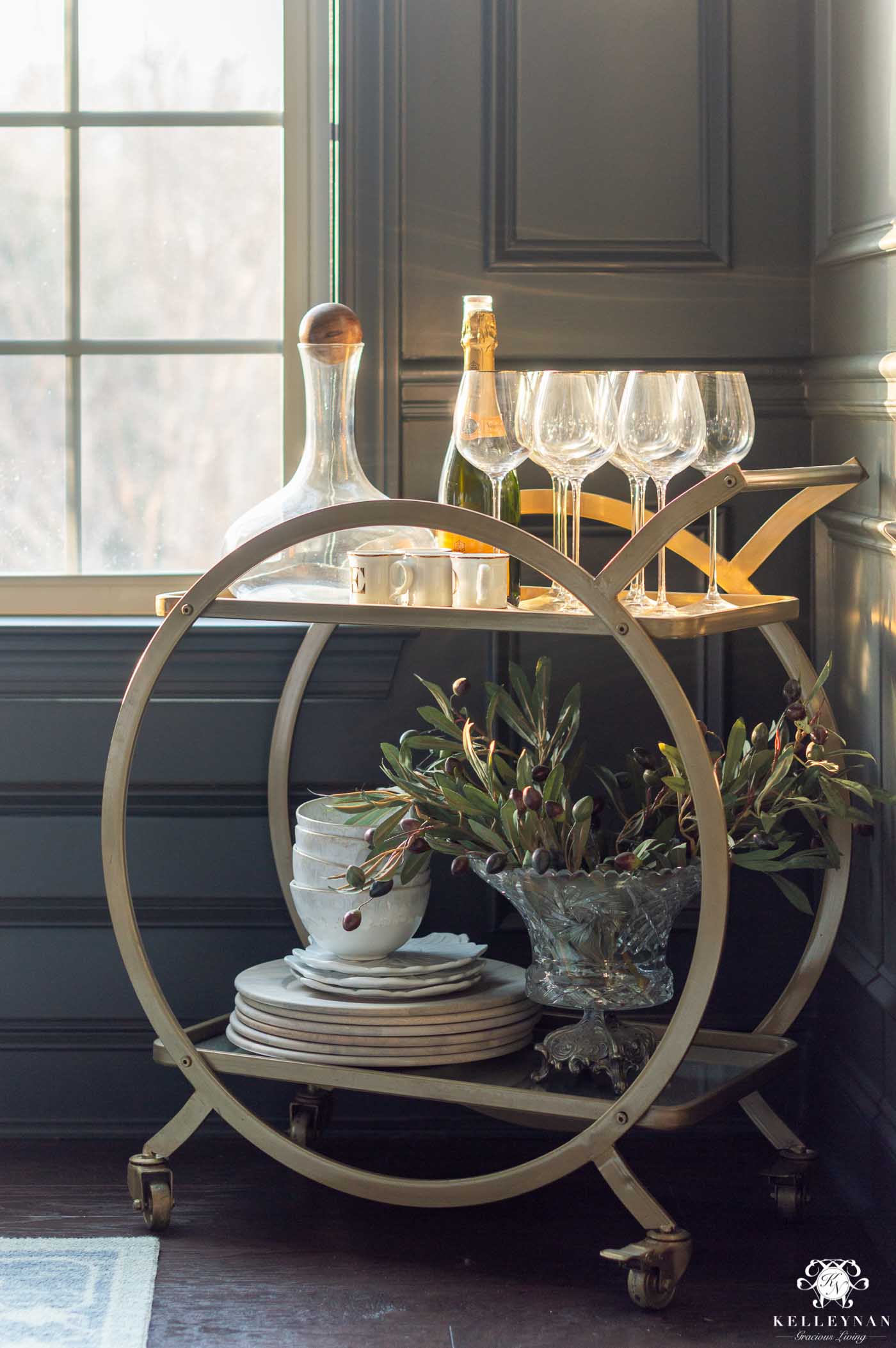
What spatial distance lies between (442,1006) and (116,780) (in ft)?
1.56

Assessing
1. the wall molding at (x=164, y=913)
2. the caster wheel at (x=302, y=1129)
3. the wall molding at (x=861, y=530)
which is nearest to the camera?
the wall molding at (x=861, y=530)

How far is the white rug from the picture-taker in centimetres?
163

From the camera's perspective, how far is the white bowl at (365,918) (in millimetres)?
1857

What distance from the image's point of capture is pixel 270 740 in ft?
7.18

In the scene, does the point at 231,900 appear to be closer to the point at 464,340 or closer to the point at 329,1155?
the point at 329,1155

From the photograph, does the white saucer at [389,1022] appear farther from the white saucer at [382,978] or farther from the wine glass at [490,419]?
the wine glass at [490,419]

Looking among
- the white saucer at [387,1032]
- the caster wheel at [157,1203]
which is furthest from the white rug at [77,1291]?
the white saucer at [387,1032]

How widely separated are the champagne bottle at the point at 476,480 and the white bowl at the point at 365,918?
418mm

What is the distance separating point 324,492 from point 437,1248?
95 cm

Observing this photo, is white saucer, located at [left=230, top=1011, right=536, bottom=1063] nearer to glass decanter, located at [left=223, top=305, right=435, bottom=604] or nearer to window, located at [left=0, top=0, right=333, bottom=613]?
glass decanter, located at [left=223, top=305, right=435, bottom=604]

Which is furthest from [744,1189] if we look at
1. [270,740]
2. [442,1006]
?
[270,740]

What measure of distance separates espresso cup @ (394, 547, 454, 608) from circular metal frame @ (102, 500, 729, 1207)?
6 centimetres

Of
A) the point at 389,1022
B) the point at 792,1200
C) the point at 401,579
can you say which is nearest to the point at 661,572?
the point at 401,579

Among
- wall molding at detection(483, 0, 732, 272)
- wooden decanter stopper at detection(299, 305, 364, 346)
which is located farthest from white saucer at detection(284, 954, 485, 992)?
wall molding at detection(483, 0, 732, 272)
